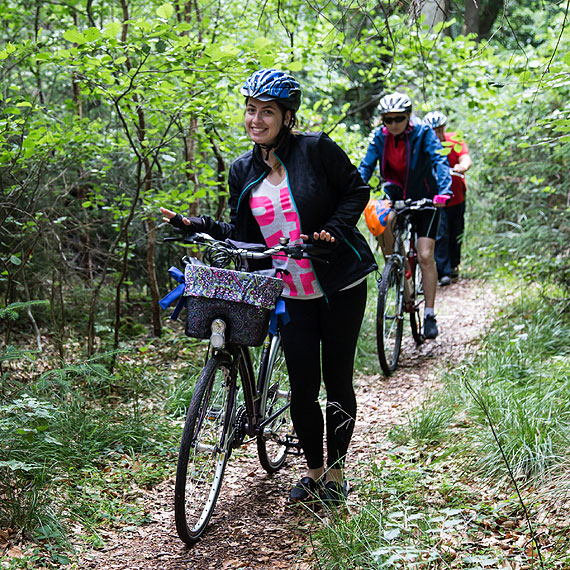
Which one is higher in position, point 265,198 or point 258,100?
point 258,100

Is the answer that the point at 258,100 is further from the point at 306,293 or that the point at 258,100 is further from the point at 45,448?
the point at 45,448

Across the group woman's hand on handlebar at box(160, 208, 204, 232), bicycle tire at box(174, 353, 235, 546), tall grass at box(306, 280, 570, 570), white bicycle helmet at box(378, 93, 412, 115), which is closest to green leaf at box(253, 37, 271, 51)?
white bicycle helmet at box(378, 93, 412, 115)

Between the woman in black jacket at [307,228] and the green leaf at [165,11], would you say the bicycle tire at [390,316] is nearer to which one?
the woman in black jacket at [307,228]

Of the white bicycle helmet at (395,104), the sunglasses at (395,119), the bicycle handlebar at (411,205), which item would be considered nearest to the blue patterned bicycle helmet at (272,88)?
the white bicycle helmet at (395,104)

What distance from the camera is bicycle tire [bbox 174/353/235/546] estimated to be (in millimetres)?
2998

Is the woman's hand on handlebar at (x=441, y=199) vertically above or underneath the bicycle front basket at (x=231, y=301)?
above

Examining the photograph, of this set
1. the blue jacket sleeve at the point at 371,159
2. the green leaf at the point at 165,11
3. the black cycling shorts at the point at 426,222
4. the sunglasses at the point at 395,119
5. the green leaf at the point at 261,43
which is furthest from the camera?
the black cycling shorts at the point at 426,222

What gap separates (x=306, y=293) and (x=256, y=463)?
5.09 feet

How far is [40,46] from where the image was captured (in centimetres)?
475

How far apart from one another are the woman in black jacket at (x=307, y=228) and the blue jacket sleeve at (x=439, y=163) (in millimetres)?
2639

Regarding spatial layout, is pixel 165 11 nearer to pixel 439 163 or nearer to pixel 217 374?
pixel 217 374

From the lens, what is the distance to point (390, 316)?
611cm

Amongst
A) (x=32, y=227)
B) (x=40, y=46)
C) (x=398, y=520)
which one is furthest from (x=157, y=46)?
(x=398, y=520)

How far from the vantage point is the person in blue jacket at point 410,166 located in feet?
18.5
